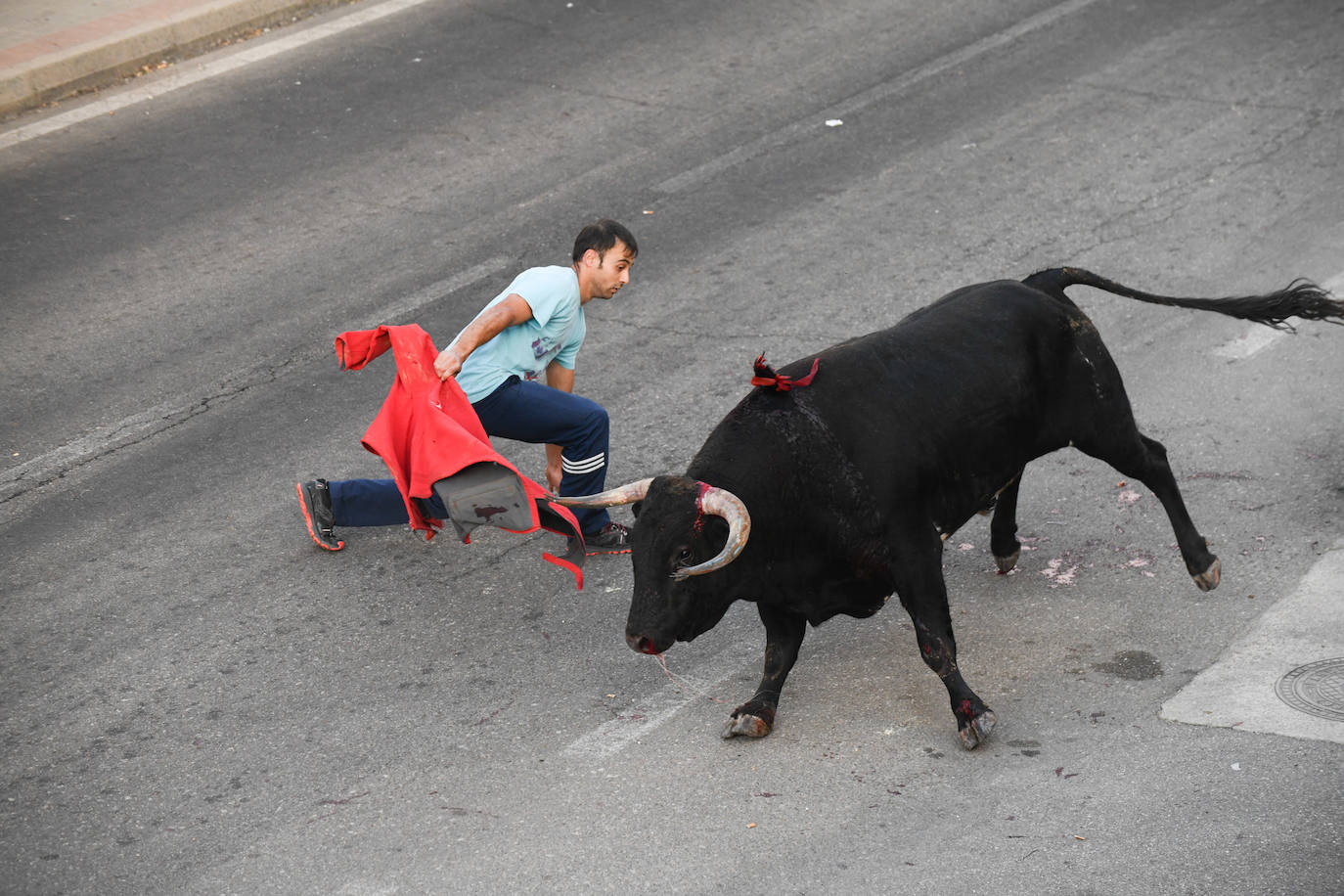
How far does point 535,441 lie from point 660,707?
1.52m

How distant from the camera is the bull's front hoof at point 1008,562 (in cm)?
636

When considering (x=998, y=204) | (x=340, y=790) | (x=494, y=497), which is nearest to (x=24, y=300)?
(x=494, y=497)

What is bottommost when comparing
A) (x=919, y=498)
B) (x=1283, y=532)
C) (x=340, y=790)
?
(x=1283, y=532)

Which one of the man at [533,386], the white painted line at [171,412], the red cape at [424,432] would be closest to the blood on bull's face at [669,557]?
the red cape at [424,432]

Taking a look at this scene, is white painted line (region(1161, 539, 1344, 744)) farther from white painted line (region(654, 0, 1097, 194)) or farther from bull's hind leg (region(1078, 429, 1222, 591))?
white painted line (region(654, 0, 1097, 194))

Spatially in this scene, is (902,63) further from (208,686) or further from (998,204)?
(208,686)

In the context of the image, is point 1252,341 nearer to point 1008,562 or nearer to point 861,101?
point 1008,562

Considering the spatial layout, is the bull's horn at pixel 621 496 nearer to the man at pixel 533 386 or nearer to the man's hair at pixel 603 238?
the man at pixel 533 386

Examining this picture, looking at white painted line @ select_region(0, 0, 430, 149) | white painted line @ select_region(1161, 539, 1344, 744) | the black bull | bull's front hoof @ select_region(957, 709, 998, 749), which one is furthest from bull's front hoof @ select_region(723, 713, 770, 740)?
white painted line @ select_region(0, 0, 430, 149)

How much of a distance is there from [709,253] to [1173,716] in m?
4.82

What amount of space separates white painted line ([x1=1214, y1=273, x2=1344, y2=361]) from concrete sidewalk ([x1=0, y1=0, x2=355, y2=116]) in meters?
8.69

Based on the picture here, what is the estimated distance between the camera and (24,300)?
29.5 ft

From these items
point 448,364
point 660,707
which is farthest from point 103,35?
point 660,707

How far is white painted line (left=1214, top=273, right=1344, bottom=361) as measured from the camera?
7934 millimetres
